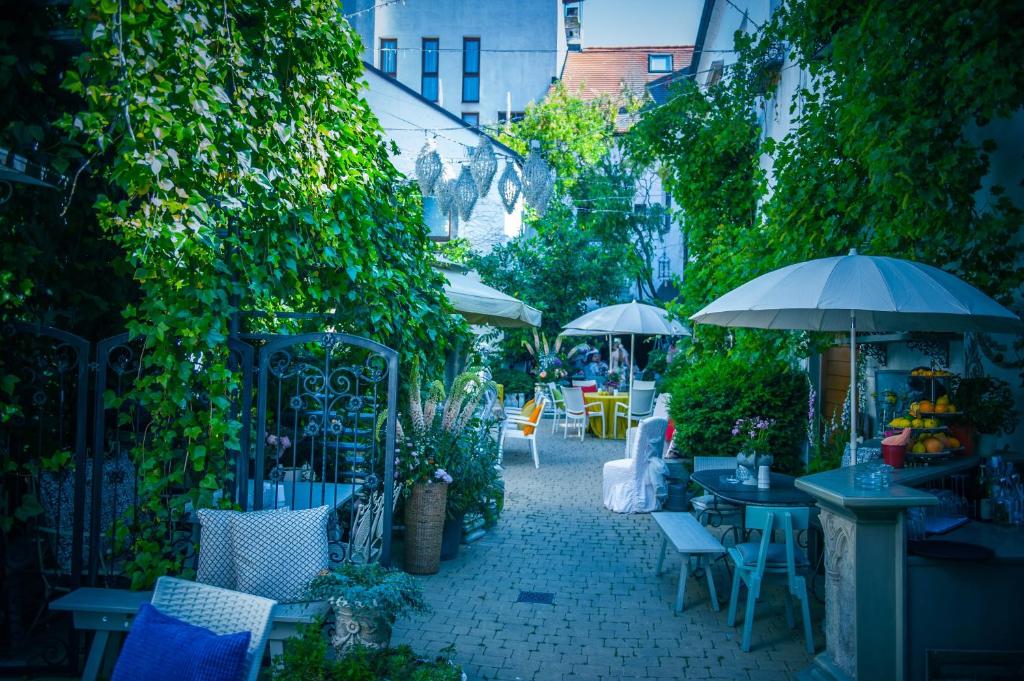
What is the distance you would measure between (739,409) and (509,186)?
4.05 meters

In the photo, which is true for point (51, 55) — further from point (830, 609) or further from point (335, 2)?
point (830, 609)

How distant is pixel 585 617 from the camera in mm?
5348

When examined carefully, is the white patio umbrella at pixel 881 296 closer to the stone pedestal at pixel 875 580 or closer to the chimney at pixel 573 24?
the stone pedestal at pixel 875 580

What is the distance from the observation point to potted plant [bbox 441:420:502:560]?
6559 millimetres

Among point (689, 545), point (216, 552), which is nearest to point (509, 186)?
point (689, 545)

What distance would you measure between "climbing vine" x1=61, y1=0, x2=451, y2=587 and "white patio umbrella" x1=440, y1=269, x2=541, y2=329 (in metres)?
3.12

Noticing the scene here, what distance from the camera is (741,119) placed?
1027 centimetres

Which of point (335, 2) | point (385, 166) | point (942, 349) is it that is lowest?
point (942, 349)

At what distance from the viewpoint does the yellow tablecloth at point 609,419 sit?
15.1 meters

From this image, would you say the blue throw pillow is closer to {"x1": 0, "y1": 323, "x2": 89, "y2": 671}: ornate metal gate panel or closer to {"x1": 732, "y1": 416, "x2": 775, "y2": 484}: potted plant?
{"x1": 0, "y1": 323, "x2": 89, "y2": 671}: ornate metal gate panel

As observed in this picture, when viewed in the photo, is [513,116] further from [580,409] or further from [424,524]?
[424,524]

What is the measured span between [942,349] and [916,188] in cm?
155

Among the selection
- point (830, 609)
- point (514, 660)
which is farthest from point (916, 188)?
point (514, 660)

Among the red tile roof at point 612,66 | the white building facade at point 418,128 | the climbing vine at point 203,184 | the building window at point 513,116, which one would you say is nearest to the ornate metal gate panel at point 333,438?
the climbing vine at point 203,184
